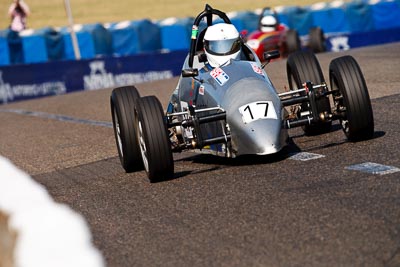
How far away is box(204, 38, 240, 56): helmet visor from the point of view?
30.9ft

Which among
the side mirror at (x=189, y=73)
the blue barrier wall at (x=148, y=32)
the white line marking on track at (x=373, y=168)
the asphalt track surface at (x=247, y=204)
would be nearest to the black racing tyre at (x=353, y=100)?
the asphalt track surface at (x=247, y=204)

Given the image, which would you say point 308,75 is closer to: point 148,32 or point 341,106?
point 341,106

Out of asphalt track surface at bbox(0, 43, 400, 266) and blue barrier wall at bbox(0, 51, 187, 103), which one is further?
blue barrier wall at bbox(0, 51, 187, 103)

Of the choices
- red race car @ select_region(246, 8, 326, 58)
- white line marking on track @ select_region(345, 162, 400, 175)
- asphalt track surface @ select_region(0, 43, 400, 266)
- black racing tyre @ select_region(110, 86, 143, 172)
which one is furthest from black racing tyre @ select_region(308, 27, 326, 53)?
white line marking on track @ select_region(345, 162, 400, 175)

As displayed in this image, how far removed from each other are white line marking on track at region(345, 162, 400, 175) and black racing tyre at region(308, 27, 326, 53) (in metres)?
18.8

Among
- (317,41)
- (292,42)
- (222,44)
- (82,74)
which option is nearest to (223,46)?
(222,44)

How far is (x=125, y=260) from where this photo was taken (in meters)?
5.69

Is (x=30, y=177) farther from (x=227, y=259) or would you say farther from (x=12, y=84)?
(x=12, y=84)

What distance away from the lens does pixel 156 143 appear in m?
8.01

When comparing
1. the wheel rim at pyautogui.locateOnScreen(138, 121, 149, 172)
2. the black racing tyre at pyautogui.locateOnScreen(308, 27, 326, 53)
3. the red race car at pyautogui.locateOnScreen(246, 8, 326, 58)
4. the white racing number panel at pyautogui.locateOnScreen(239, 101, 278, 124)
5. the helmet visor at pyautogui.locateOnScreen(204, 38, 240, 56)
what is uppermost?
the helmet visor at pyautogui.locateOnScreen(204, 38, 240, 56)

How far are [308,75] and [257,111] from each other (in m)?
1.42

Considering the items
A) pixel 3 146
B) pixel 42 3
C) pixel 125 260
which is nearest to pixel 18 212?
pixel 125 260

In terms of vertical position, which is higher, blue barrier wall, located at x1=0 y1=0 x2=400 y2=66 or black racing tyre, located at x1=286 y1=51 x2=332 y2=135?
black racing tyre, located at x1=286 y1=51 x2=332 y2=135

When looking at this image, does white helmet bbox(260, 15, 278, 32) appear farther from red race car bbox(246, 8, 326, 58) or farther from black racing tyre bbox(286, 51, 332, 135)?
black racing tyre bbox(286, 51, 332, 135)
